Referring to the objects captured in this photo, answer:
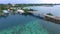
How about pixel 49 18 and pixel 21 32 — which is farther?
pixel 49 18

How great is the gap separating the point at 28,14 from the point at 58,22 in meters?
7.71

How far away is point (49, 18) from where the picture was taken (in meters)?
15.7

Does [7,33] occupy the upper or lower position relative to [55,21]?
upper

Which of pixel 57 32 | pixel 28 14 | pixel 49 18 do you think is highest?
pixel 57 32

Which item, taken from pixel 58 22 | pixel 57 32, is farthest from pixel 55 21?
pixel 57 32

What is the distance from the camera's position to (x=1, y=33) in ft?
33.3

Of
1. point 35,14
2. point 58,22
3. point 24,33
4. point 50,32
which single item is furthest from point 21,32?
point 35,14

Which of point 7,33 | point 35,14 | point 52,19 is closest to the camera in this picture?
Result: point 7,33

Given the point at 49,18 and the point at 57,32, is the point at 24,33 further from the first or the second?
the point at 49,18

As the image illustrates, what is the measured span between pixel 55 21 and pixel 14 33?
18.3 feet

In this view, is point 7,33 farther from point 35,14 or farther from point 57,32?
point 35,14

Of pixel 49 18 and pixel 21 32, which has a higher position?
pixel 21 32

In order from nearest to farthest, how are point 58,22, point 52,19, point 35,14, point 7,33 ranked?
point 7,33
point 58,22
point 52,19
point 35,14

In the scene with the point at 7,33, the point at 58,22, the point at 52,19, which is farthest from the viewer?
the point at 52,19
